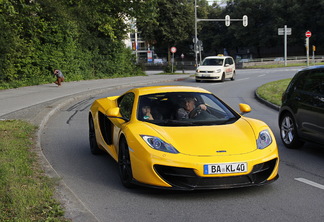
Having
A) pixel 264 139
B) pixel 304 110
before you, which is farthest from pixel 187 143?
pixel 304 110

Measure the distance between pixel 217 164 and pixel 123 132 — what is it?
138 centimetres

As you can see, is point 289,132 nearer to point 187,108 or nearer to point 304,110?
point 304,110

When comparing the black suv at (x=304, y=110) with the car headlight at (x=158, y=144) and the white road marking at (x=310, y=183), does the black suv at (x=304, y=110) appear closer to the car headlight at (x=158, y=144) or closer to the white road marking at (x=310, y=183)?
the white road marking at (x=310, y=183)

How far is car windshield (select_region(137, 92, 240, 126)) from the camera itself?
19.6 ft

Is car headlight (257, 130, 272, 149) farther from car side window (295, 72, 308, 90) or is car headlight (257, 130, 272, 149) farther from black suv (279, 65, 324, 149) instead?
car side window (295, 72, 308, 90)

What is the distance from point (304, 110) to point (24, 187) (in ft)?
15.8

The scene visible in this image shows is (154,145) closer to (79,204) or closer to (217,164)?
(217,164)

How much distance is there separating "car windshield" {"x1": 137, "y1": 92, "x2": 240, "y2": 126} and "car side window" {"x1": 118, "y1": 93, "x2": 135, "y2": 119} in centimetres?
16

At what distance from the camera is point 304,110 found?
7.64m

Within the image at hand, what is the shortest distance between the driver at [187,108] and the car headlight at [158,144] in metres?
0.93

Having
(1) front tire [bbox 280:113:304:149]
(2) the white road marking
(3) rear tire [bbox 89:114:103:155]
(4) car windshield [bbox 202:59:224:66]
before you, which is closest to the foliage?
(4) car windshield [bbox 202:59:224:66]

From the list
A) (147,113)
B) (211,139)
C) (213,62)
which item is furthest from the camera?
(213,62)

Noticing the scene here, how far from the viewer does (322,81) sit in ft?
24.5

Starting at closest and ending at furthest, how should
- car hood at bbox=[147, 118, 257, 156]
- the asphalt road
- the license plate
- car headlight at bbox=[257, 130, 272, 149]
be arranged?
the asphalt road, the license plate, car hood at bbox=[147, 118, 257, 156], car headlight at bbox=[257, 130, 272, 149]
